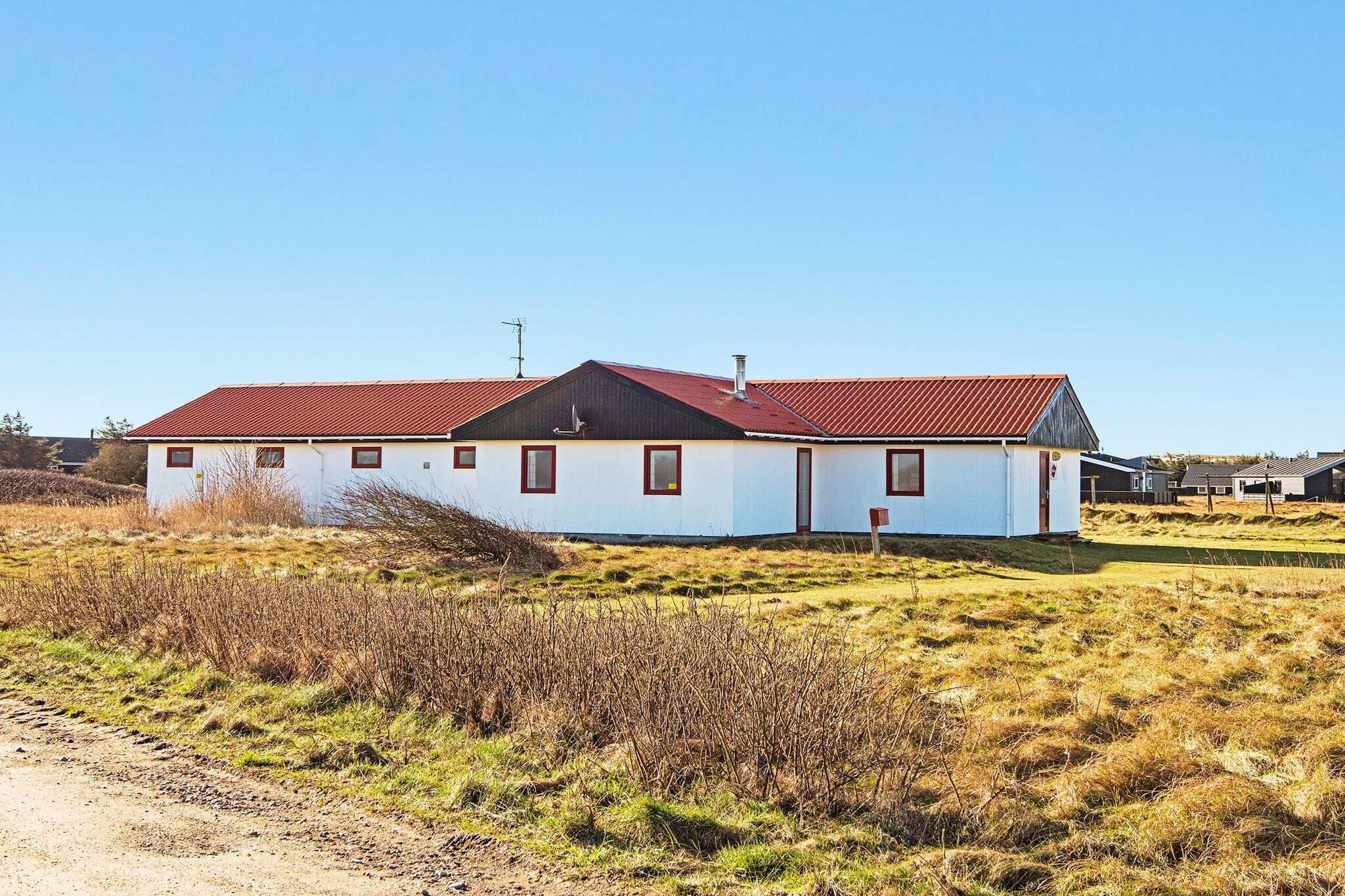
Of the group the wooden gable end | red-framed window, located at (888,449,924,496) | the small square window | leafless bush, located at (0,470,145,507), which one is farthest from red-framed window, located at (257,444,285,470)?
the wooden gable end

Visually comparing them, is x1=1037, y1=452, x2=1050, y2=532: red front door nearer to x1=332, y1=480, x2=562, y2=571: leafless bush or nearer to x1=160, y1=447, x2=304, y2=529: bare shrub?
x1=332, y1=480, x2=562, y2=571: leafless bush

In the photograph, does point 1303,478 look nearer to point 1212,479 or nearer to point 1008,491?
point 1212,479

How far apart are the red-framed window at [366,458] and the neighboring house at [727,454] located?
4 centimetres

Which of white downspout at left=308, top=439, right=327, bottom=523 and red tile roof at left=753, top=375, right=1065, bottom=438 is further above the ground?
red tile roof at left=753, top=375, right=1065, bottom=438

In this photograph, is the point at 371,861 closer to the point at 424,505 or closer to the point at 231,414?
the point at 424,505

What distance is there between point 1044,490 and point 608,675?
73.6 feet

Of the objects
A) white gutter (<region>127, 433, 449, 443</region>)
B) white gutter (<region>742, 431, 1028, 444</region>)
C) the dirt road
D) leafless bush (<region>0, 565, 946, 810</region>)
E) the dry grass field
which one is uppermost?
white gutter (<region>127, 433, 449, 443</region>)

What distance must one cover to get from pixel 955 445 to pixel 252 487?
16.4m

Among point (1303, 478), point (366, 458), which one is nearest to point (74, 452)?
point (366, 458)

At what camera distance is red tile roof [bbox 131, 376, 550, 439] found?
31625mm

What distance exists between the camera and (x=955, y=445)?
2695 cm

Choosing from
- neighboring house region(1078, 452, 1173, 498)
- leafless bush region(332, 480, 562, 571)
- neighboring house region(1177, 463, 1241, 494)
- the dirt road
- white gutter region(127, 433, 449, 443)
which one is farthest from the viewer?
neighboring house region(1177, 463, 1241, 494)

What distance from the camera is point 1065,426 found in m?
29.3

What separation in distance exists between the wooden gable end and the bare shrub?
17353mm
